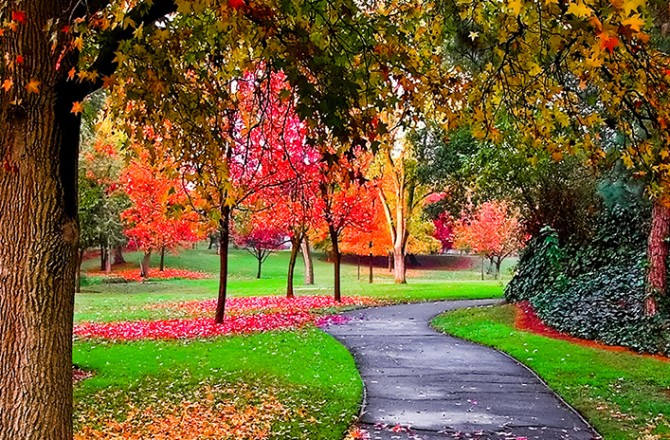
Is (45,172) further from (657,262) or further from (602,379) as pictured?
(657,262)

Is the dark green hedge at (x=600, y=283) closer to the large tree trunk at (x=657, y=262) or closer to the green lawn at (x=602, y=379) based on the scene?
the large tree trunk at (x=657, y=262)

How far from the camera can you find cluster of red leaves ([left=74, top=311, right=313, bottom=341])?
13.9 meters

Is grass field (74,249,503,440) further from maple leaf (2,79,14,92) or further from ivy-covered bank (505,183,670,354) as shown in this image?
ivy-covered bank (505,183,670,354)

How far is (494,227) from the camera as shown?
4138 cm

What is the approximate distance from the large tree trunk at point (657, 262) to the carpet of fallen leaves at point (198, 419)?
7750 mm

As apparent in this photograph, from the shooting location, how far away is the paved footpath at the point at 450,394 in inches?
261

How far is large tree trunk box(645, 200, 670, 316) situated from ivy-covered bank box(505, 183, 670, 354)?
0.19m

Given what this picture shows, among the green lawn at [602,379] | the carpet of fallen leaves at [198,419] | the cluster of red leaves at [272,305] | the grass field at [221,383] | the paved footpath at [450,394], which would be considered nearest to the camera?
the carpet of fallen leaves at [198,419]

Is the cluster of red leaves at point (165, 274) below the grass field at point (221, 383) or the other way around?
below

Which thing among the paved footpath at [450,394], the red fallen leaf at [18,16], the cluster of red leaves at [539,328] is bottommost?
the paved footpath at [450,394]

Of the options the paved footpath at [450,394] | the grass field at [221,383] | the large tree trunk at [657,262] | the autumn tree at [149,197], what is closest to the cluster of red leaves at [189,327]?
the grass field at [221,383]

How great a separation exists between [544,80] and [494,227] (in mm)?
36426

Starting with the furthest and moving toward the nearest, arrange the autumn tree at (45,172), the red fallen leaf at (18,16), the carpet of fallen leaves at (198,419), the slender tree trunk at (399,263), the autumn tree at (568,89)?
1. the slender tree trunk at (399,263)
2. the carpet of fallen leaves at (198,419)
3. the autumn tree at (568,89)
4. the autumn tree at (45,172)
5. the red fallen leaf at (18,16)

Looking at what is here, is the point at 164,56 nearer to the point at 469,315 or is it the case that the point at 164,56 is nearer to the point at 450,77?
the point at 450,77
